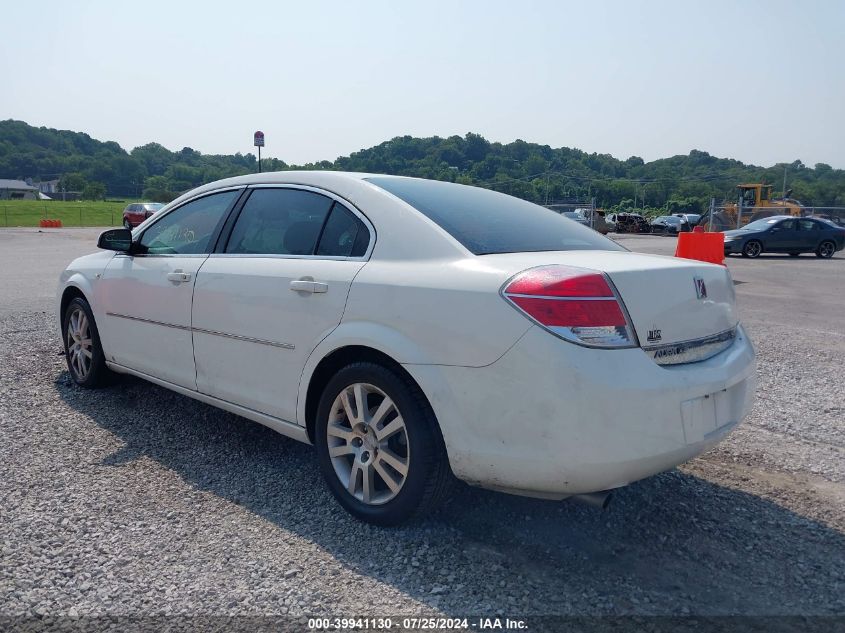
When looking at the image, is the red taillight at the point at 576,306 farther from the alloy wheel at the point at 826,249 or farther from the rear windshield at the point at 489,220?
the alloy wheel at the point at 826,249

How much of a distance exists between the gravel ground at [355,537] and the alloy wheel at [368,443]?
19cm

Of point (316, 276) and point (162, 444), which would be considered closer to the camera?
point (316, 276)

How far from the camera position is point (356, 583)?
2627mm

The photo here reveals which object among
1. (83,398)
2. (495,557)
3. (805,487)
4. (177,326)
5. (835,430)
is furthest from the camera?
(83,398)

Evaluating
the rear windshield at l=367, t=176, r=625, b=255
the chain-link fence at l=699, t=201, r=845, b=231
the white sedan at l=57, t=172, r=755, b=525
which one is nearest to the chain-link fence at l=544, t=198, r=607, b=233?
the chain-link fence at l=699, t=201, r=845, b=231

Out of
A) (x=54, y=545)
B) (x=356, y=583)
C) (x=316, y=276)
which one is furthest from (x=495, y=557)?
(x=54, y=545)

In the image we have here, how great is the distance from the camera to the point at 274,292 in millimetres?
3391

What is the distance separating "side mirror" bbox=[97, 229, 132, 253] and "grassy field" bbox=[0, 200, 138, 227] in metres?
50.4

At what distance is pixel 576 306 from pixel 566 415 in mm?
404

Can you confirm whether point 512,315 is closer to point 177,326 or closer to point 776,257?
point 177,326

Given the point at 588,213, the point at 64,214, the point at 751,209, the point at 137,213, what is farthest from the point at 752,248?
the point at 64,214

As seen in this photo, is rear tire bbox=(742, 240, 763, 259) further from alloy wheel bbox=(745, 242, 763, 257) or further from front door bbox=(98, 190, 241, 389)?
front door bbox=(98, 190, 241, 389)

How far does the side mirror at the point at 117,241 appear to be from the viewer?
179 inches

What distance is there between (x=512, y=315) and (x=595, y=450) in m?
0.58
